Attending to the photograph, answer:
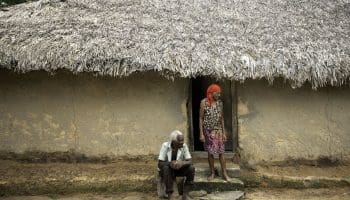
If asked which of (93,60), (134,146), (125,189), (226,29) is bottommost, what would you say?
(125,189)

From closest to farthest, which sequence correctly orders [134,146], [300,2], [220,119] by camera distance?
[220,119], [134,146], [300,2]

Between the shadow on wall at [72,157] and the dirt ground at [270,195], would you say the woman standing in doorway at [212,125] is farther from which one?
the shadow on wall at [72,157]

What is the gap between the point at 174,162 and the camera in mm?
6242

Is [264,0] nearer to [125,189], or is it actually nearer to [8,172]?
[125,189]

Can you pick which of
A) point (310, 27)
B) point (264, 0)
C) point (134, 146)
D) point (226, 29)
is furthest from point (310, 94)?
point (134, 146)

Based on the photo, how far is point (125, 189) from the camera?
273 inches

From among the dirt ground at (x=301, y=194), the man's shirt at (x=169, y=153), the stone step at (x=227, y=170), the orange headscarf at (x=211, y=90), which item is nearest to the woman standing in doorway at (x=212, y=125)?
the orange headscarf at (x=211, y=90)

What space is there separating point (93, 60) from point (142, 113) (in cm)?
122

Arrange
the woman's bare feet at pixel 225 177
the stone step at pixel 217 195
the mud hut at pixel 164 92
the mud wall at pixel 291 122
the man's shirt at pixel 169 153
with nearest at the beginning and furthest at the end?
the man's shirt at pixel 169 153
the stone step at pixel 217 195
the woman's bare feet at pixel 225 177
the mud hut at pixel 164 92
the mud wall at pixel 291 122

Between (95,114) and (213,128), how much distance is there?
2014 millimetres

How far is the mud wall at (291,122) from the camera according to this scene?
7.50m

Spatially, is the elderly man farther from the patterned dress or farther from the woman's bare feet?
the woman's bare feet

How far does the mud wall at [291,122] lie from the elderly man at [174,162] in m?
1.44

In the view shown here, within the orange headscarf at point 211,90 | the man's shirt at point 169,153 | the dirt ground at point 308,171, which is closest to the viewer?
the man's shirt at point 169,153
